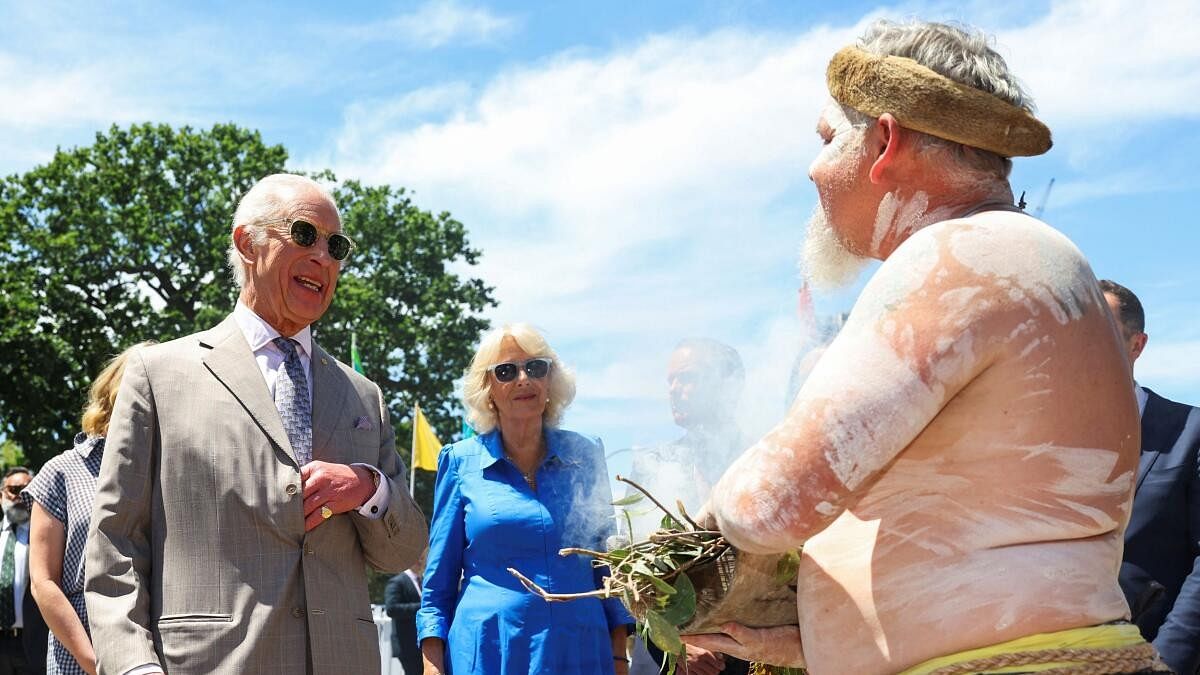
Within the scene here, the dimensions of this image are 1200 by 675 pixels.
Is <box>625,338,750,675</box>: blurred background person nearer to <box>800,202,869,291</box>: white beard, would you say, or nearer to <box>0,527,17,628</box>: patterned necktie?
<box>800,202,869,291</box>: white beard

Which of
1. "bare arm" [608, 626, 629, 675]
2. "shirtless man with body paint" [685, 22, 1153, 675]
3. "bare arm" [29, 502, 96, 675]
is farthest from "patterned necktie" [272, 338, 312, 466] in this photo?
"bare arm" [608, 626, 629, 675]

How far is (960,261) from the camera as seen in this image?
2.04m

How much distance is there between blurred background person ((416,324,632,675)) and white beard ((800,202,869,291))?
2788mm

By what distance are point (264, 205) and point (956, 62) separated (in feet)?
8.03

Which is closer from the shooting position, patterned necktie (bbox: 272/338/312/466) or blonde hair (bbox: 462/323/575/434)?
patterned necktie (bbox: 272/338/312/466)

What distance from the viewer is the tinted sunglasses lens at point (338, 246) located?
13.3 feet

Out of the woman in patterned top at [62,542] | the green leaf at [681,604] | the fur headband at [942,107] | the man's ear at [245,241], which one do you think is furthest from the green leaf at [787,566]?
the woman in patterned top at [62,542]

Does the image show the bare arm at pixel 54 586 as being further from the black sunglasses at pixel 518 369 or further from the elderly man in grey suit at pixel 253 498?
the black sunglasses at pixel 518 369

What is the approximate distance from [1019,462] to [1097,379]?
0.20m

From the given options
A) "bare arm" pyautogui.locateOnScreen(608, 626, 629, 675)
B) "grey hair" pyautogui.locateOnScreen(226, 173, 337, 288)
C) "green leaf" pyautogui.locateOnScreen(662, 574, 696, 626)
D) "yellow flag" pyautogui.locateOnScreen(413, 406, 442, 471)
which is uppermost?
"yellow flag" pyautogui.locateOnScreen(413, 406, 442, 471)

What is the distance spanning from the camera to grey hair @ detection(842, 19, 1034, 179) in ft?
7.67

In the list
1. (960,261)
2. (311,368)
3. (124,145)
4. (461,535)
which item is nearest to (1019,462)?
(960,261)

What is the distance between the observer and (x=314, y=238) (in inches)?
157

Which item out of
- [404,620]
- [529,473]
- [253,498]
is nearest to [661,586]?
[253,498]
